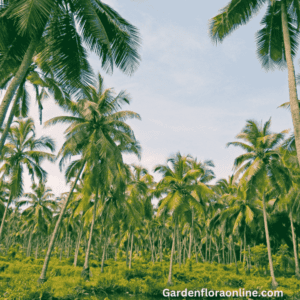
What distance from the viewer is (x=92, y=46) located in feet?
27.1

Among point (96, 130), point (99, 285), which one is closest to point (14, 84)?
point (96, 130)

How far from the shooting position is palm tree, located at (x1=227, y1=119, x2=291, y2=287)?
Answer: 59.7 ft

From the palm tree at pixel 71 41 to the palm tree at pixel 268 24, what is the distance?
4833mm

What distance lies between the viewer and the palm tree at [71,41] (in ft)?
23.9

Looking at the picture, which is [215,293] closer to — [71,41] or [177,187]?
[177,187]

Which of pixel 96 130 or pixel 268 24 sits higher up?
pixel 268 24

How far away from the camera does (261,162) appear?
60.4 ft

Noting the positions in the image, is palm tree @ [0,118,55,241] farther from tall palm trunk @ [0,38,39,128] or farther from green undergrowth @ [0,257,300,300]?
tall palm trunk @ [0,38,39,128]

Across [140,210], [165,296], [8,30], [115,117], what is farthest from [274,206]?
[8,30]

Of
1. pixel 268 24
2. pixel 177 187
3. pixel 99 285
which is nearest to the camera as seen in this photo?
pixel 268 24

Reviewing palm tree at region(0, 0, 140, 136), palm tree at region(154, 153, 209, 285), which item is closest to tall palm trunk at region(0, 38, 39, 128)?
palm tree at region(0, 0, 140, 136)

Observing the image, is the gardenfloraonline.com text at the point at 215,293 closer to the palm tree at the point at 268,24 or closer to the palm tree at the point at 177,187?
the palm tree at the point at 177,187

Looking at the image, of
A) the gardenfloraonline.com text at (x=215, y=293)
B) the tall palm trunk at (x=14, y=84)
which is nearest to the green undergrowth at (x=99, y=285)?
the gardenfloraonline.com text at (x=215, y=293)

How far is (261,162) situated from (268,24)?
9538mm
